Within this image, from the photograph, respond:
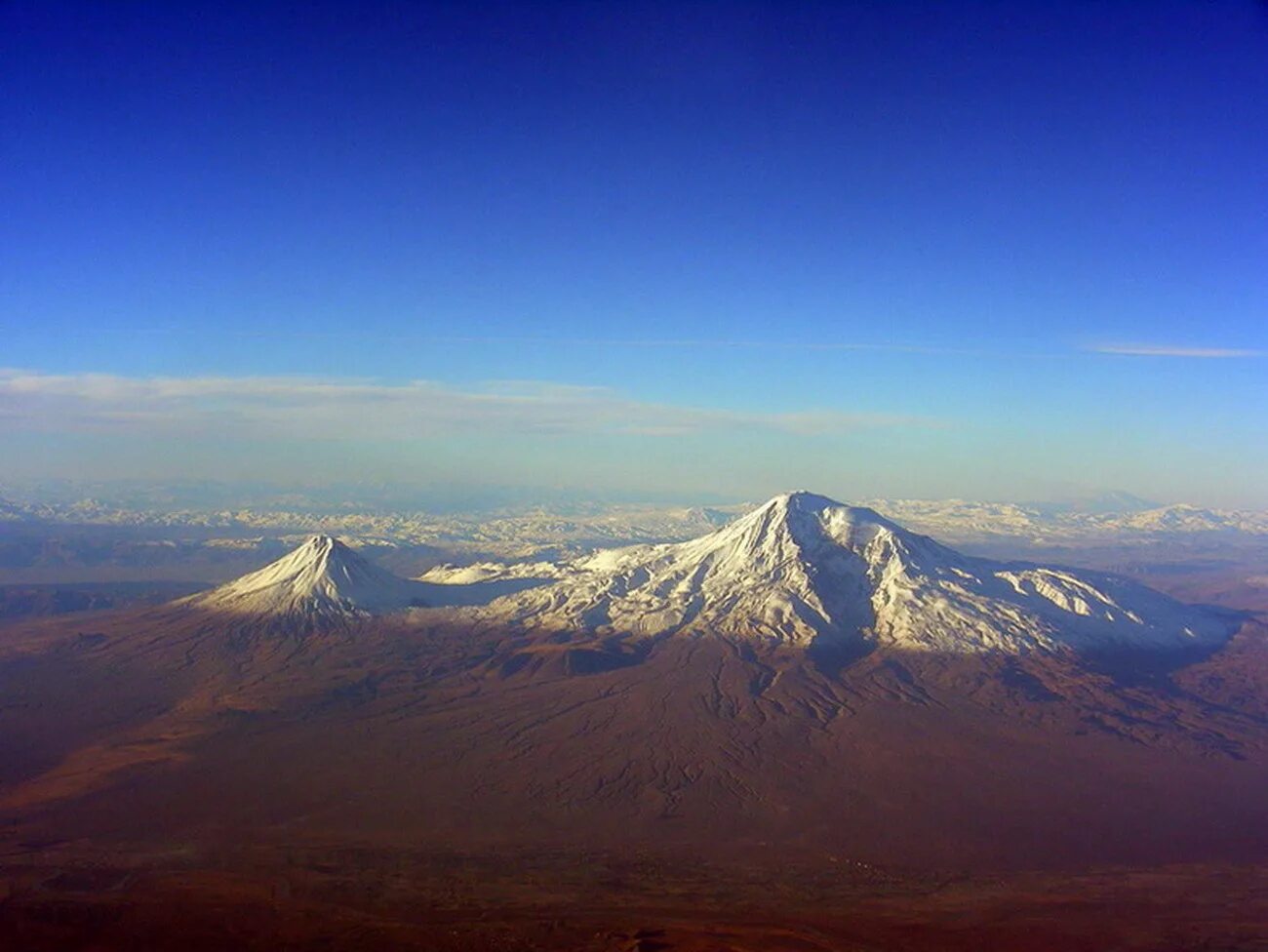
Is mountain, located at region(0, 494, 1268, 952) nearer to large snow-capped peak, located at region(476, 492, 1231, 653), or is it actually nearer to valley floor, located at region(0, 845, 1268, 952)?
valley floor, located at region(0, 845, 1268, 952)

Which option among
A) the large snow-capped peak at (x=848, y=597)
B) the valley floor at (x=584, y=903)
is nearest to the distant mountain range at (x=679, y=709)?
the large snow-capped peak at (x=848, y=597)

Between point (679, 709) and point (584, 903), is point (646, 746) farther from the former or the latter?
point (584, 903)

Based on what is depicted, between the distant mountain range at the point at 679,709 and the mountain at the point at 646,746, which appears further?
the distant mountain range at the point at 679,709

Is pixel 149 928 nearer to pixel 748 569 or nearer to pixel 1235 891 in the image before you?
pixel 1235 891

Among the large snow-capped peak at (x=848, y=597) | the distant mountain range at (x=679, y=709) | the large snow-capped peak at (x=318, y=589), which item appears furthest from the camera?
the large snow-capped peak at (x=318, y=589)

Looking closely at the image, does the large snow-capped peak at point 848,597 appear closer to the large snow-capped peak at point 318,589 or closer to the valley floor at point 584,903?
the large snow-capped peak at point 318,589

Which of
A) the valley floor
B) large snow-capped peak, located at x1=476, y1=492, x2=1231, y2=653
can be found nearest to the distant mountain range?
large snow-capped peak, located at x1=476, y1=492, x2=1231, y2=653

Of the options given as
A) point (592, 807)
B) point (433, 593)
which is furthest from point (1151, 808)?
point (433, 593)

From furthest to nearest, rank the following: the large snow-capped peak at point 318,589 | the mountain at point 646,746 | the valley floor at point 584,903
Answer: the large snow-capped peak at point 318,589 → the mountain at point 646,746 → the valley floor at point 584,903
